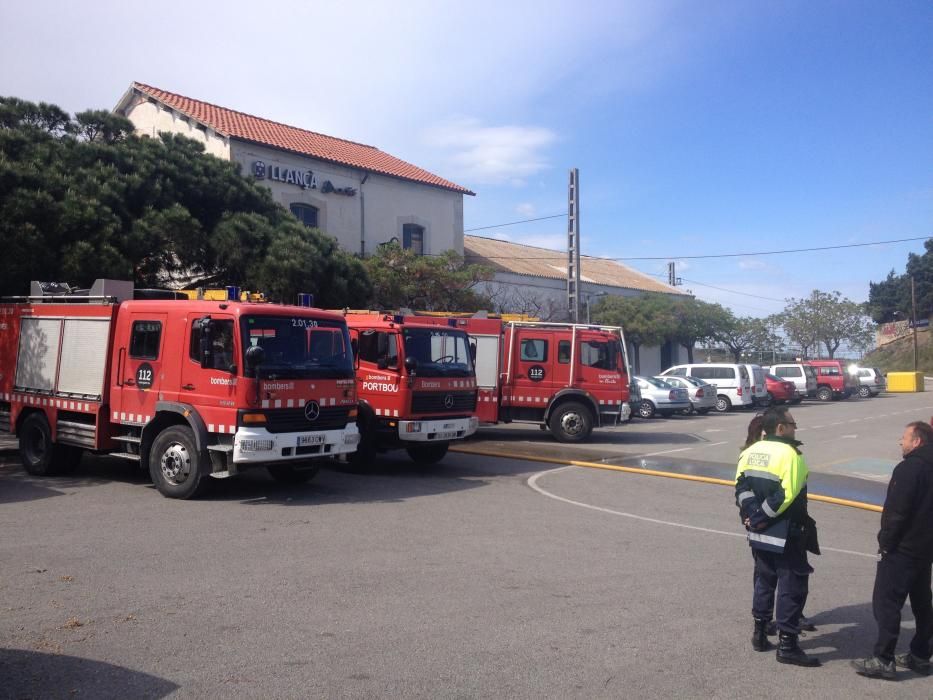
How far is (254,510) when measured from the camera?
32.9 ft

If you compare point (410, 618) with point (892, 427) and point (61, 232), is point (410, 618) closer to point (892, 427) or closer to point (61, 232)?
point (61, 232)

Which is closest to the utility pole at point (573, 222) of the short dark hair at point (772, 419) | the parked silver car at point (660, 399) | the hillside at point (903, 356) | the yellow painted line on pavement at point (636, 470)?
the parked silver car at point (660, 399)

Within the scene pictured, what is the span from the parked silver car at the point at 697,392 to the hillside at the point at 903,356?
48.0 metres

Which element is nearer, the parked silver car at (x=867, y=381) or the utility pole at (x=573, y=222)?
the utility pole at (x=573, y=222)

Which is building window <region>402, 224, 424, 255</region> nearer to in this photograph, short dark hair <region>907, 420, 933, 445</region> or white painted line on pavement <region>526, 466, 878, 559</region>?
white painted line on pavement <region>526, 466, 878, 559</region>

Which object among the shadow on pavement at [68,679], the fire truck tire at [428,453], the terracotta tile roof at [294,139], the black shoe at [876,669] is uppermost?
the terracotta tile roof at [294,139]

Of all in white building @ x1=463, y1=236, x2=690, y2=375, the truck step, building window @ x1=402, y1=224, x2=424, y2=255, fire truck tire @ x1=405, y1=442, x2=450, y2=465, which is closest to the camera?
the truck step

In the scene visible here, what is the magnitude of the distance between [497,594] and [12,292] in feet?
39.7

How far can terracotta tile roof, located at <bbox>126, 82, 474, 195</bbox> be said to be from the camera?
91.0 ft

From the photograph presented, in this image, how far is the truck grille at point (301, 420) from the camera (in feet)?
Result: 34.2

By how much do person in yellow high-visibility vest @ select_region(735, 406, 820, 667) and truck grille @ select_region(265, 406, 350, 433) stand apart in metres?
6.53

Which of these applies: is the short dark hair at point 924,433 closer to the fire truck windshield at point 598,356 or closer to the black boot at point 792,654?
the black boot at point 792,654

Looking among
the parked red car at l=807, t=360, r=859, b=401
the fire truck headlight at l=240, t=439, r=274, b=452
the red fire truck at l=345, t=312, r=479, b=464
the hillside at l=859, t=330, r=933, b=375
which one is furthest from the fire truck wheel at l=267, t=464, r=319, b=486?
the hillside at l=859, t=330, r=933, b=375

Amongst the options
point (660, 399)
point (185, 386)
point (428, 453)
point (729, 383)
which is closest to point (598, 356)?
point (428, 453)
